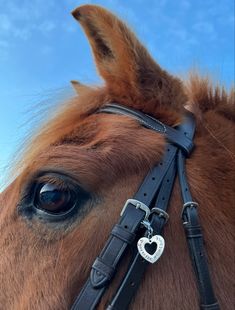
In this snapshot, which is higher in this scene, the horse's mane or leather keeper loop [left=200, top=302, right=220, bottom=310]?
the horse's mane

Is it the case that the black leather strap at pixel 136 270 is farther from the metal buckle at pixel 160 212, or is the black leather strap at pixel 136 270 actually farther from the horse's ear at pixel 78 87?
the horse's ear at pixel 78 87

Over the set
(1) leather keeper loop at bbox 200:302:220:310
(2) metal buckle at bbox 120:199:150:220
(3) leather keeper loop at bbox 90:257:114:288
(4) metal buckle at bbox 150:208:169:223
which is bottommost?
(3) leather keeper loop at bbox 90:257:114:288

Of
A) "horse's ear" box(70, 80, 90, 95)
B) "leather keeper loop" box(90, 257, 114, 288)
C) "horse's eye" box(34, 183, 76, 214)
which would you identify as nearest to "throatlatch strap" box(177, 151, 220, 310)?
"leather keeper loop" box(90, 257, 114, 288)

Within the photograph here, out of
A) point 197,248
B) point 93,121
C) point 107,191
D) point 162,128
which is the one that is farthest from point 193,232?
point 93,121

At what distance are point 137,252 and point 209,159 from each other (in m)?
0.74

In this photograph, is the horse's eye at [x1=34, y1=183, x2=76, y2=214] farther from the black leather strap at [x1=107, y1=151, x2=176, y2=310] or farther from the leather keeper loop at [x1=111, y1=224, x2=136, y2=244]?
the black leather strap at [x1=107, y1=151, x2=176, y2=310]

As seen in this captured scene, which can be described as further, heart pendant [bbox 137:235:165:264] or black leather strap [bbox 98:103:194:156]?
black leather strap [bbox 98:103:194:156]

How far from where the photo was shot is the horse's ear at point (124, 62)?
239 centimetres

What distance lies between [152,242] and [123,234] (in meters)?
A: 0.16

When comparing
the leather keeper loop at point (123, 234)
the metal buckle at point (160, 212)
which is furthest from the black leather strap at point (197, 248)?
the leather keeper loop at point (123, 234)

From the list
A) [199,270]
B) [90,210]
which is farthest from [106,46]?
[199,270]

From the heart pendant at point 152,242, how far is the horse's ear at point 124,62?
905 millimetres

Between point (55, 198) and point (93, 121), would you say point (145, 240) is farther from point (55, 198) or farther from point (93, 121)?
point (93, 121)

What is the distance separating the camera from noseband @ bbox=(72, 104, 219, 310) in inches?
78.7
